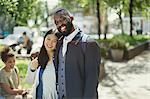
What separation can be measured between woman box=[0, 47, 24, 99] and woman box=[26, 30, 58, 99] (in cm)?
50

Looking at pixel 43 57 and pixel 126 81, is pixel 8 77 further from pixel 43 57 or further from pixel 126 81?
pixel 126 81

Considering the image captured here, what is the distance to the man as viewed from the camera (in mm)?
3471

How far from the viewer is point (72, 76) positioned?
3.53 meters

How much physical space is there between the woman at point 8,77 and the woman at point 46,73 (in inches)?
19.6

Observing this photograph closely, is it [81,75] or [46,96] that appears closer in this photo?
[81,75]

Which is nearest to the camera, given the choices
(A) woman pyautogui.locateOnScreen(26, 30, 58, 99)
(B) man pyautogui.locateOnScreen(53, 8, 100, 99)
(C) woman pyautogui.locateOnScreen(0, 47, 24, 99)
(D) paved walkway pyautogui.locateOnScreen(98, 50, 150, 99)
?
(B) man pyautogui.locateOnScreen(53, 8, 100, 99)

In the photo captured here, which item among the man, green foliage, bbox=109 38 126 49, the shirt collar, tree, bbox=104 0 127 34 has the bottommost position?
green foliage, bbox=109 38 126 49

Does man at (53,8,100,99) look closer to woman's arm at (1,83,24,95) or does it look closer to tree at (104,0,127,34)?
woman's arm at (1,83,24,95)

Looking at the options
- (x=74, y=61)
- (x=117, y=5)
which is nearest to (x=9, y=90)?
(x=74, y=61)

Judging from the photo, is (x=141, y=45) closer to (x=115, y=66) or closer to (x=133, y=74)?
(x=115, y=66)

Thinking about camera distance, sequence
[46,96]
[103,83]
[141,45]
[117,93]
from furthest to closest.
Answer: [141,45] < [103,83] < [117,93] < [46,96]

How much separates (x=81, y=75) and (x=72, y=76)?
0.09 metres

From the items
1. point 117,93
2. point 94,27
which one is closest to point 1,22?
point 117,93

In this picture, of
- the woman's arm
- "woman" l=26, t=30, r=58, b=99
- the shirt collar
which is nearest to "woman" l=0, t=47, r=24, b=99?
the woman's arm
